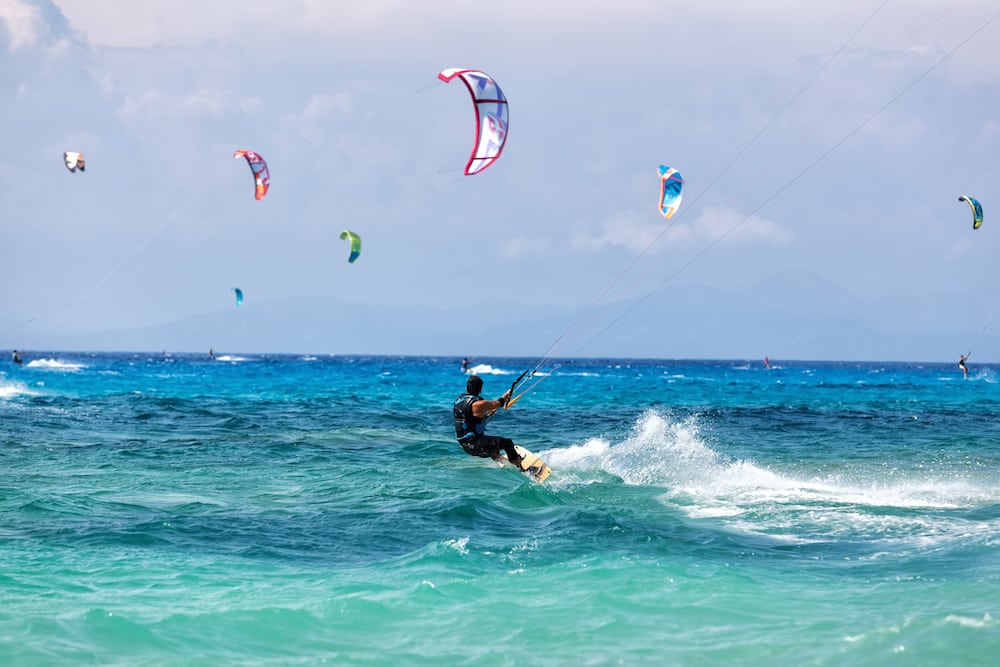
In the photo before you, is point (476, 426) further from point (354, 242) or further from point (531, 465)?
point (354, 242)

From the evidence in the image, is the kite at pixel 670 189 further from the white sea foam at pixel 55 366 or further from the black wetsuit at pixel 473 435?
the white sea foam at pixel 55 366

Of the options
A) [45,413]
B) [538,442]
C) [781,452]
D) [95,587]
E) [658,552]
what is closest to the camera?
[95,587]

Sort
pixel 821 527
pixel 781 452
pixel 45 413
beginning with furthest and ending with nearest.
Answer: pixel 45 413 → pixel 781 452 → pixel 821 527

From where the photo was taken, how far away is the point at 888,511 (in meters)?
13.2

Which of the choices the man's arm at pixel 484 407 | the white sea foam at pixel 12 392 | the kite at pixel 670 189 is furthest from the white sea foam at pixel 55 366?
the man's arm at pixel 484 407

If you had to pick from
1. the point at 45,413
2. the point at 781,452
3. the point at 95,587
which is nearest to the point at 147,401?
the point at 45,413

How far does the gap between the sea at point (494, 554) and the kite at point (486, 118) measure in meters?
5.19

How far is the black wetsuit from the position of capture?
1372 centimetres

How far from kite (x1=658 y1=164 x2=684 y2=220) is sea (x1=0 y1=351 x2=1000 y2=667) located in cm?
590

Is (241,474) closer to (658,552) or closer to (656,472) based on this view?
(656,472)

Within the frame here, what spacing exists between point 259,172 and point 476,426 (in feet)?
64.4

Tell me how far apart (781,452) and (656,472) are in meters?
5.05

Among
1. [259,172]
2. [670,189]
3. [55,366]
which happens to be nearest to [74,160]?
[259,172]

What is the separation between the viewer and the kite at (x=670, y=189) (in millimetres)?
25141
